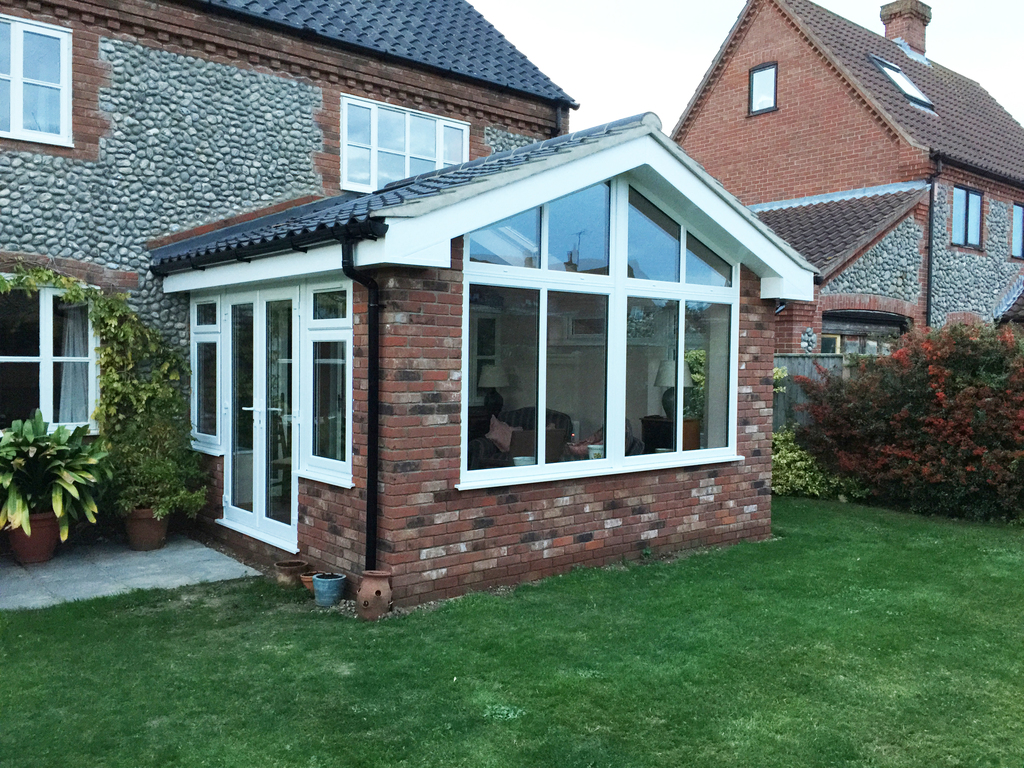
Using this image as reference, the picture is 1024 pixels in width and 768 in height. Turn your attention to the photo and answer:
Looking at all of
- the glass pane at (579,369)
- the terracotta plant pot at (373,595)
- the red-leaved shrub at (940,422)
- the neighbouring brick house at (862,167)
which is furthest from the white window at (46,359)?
the neighbouring brick house at (862,167)

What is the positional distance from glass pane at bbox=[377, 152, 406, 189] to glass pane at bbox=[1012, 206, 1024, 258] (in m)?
15.4

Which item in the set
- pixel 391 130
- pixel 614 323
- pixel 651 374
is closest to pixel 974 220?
pixel 391 130

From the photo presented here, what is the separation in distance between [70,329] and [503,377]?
4.84 m

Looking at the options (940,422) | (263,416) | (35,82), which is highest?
(35,82)

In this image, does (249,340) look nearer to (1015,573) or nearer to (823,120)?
(1015,573)

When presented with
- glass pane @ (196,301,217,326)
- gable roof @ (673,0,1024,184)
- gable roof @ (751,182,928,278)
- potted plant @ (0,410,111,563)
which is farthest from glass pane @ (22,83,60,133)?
gable roof @ (673,0,1024,184)

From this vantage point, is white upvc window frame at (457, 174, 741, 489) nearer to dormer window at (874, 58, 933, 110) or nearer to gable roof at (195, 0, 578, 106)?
gable roof at (195, 0, 578, 106)

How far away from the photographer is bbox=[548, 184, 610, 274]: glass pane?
7396mm

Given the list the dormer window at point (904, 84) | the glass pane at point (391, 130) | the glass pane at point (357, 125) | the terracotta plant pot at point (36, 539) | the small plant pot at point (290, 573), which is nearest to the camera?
the small plant pot at point (290, 573)

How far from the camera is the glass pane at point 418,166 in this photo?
11586 mm

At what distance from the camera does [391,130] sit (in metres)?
11.4

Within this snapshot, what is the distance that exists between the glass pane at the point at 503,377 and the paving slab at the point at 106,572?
253 centimetres

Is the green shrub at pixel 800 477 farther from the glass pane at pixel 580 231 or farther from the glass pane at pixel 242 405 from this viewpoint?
the glass pane at pixel 242 405

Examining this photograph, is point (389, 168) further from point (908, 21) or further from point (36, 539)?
point (908, 21)
